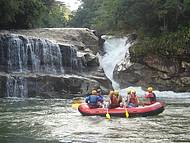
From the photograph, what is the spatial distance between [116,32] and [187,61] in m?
14.1

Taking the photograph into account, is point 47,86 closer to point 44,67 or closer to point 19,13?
point 44,67

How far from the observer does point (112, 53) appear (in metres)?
43.6

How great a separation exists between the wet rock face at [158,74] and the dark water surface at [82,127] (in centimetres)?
1138

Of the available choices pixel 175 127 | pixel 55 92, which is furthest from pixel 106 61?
pixel 175 127

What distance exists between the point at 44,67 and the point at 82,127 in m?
17.1

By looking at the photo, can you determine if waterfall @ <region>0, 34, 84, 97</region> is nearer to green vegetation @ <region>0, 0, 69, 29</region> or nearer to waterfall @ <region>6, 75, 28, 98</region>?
waterfall @ <region>6, 75, 28, 98</region>

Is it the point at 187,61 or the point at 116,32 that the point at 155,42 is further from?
the point at 116,32

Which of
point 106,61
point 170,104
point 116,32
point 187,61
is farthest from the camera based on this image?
point 116,32

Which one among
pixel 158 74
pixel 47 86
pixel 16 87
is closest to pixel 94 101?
pixel 16 87

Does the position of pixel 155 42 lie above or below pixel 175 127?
above

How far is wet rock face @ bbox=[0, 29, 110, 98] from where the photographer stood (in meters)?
31.8

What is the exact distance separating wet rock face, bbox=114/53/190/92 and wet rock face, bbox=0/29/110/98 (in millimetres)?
2575

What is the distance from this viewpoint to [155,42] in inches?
1467

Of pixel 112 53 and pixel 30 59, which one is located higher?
pixel 112 53
